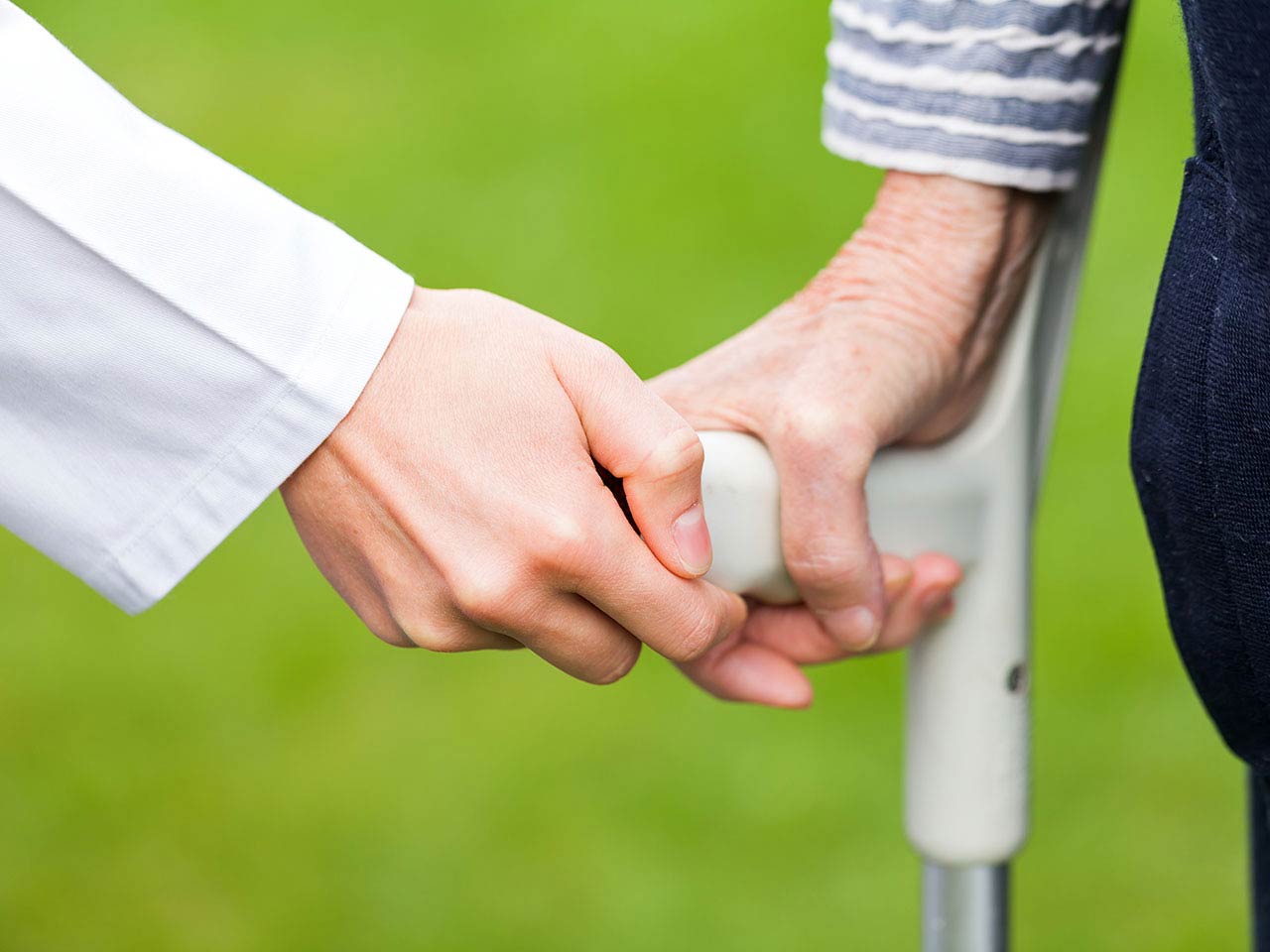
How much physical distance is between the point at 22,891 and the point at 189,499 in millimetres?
1213

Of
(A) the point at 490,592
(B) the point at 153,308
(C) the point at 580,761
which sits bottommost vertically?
(C) the point at 580,761

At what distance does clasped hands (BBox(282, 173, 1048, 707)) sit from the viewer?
0.64 metres

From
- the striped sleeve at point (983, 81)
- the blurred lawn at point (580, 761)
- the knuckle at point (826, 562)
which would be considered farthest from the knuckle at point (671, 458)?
the blurred lawn at point (580, 761)

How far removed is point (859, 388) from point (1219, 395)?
19cm

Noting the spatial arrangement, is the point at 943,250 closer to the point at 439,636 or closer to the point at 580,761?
the point at 439,636

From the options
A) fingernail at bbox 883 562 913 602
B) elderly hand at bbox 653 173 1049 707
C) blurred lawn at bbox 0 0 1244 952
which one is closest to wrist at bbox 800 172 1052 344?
elderly hand at bbox 653 173 1049 707

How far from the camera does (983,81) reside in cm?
75

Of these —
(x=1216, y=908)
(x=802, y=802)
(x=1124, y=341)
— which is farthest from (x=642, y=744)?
(x=1124, y=341)

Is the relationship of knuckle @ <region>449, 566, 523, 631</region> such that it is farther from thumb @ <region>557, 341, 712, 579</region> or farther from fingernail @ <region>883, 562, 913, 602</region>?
fingernail @ <region>883, 562, 913, 602</region>

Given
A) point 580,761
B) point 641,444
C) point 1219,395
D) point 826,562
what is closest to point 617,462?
point 641,444

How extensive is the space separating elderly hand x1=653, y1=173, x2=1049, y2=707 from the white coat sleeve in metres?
0.19

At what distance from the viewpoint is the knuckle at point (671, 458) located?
2.10 feet

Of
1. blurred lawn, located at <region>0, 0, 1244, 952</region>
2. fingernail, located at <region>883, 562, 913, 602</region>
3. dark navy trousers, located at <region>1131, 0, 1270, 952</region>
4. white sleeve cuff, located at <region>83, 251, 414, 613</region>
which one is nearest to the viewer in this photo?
dark navy trousers, located at <region>1131, 0, 1270, 952</region>

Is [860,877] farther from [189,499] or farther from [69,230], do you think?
[69,230]
